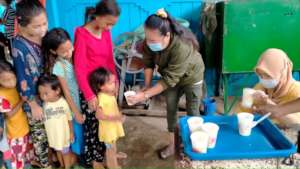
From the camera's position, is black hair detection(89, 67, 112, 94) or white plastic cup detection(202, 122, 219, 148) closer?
white plastic cup detection(202, 122, 219, 148)

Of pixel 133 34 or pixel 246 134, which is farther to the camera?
pixel 133 34

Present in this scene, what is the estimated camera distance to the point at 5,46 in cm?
331

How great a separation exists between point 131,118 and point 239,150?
2556 mm

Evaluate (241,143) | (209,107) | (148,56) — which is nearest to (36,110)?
(148,56)

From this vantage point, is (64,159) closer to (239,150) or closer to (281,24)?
(239,150)

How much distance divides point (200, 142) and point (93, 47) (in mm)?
1257

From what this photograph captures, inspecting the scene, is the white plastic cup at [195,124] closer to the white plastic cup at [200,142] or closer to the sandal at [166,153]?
the white plastic cup at [200,142]

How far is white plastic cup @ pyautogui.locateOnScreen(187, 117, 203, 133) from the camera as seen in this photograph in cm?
203

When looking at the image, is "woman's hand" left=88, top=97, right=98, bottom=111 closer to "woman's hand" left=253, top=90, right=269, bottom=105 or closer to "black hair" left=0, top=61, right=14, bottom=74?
"black hair" left=0, top=61, right=14, bottom=74

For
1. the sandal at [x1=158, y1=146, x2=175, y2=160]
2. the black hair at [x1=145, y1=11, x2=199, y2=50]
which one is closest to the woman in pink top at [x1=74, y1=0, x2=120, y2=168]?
the black hair at [x1=145, y1=11, x2=199, y2=50]

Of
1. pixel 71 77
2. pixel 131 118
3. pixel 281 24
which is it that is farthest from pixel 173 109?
pixel 281 24

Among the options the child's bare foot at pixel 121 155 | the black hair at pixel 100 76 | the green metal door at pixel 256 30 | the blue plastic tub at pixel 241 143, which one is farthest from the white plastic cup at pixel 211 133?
the green metal door at pixel 256 30

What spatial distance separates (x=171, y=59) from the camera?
8.96ft

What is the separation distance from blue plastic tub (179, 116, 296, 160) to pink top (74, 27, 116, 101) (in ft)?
3.06
